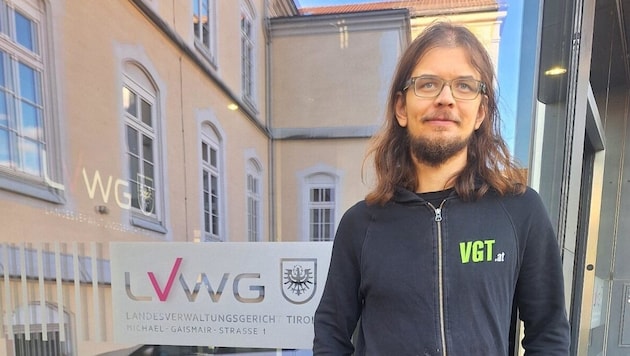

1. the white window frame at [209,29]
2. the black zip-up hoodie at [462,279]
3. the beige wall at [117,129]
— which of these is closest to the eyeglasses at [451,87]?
the black zip-up hoodie at [462,279]

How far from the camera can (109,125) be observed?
183 centimetres

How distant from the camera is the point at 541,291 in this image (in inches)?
32.3

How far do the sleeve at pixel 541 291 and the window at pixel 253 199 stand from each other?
1.28 metres

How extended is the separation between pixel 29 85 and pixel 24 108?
0.42ft

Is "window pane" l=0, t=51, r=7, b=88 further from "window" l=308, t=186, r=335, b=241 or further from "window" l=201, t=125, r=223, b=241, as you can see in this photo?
"window" l=308, t=186, r=335, b=241

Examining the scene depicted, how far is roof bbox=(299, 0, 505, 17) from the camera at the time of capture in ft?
5.25

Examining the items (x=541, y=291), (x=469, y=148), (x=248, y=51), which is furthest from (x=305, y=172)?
(x=541, y=291)

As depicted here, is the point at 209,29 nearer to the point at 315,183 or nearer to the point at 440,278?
the point at 315,183

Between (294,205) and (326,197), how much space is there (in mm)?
190

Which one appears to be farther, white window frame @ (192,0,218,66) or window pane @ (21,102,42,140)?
white window frame @ (192,0,218,66)

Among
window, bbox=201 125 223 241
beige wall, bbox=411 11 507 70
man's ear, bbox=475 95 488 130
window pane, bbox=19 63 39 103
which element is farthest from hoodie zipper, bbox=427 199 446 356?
window pane, bbox=19 63 39 103

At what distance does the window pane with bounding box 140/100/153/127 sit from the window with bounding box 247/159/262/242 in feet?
2.06

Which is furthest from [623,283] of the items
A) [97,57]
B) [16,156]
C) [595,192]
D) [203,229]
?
[16,156]

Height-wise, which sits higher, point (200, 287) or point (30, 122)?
point (30, 122)
